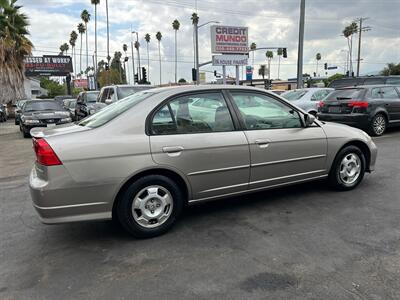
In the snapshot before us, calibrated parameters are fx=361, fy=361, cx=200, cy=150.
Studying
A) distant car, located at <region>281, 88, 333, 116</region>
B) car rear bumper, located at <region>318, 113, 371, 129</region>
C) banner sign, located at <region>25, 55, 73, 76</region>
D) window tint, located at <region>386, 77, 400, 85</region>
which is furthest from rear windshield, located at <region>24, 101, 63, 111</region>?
banner sign, located at <region>25, 55, 73, 76</region>

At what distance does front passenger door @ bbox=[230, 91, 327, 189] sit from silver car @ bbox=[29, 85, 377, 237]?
1 centimetres

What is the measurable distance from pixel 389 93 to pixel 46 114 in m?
11.9

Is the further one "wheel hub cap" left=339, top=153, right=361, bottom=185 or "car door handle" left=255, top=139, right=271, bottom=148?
"wheel hub cap" left=339, top=153, right=361, bottom=185

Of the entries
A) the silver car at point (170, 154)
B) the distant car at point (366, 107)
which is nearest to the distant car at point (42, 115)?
the distant car at point (366, 107)

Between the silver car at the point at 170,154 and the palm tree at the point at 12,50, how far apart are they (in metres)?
28.0

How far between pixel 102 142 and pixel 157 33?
8982cm

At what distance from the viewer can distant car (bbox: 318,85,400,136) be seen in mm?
10203

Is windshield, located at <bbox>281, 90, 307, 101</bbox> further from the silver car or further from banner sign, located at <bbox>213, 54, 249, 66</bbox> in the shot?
banner sign, located at <bbox>213, 54, 249, 66</bbox>

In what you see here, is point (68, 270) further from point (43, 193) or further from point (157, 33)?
point (157, 33)

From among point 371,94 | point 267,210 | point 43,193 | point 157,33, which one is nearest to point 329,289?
point 267,210

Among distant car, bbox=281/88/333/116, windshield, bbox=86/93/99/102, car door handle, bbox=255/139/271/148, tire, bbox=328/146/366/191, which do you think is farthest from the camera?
windshield, bbox=86/93/99/102

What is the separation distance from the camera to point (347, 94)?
10539 mm

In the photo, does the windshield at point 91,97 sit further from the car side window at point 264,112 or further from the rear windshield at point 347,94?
the car side window at point 264,112

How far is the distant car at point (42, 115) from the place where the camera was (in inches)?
533
